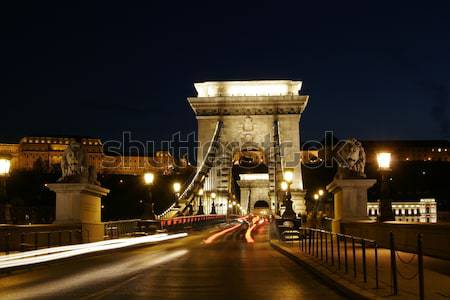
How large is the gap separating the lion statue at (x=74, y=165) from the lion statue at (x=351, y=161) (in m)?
9.18

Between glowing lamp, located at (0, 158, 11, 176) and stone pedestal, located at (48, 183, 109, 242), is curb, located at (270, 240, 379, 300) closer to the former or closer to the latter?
glowing lamp, located at (0, 158, 11, 176)

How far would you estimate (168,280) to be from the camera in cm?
1473

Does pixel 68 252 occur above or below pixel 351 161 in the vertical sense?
below

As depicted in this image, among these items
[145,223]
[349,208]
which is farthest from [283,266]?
[145,223]

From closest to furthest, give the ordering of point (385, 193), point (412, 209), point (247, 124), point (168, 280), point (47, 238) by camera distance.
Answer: point (168, 280)
point (47, 238)
point (385, 193)
point (412, 209)
point (247, 124)

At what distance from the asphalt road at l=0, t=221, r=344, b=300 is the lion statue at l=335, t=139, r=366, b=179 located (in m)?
6.10

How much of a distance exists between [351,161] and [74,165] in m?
9.88

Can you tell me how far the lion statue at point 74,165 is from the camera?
82.7ft

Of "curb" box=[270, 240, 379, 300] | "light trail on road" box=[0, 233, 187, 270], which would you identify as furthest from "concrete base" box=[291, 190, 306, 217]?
"curb" box=[270, 240, 379, 300]

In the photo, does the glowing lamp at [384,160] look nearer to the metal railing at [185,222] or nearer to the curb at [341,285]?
the curb at [341,285]

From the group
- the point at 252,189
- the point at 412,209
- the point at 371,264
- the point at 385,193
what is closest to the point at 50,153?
the point at 252,189

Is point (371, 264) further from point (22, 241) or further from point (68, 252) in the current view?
point (22, 241)

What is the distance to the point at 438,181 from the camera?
150 metres

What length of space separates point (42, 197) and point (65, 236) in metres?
76.9
